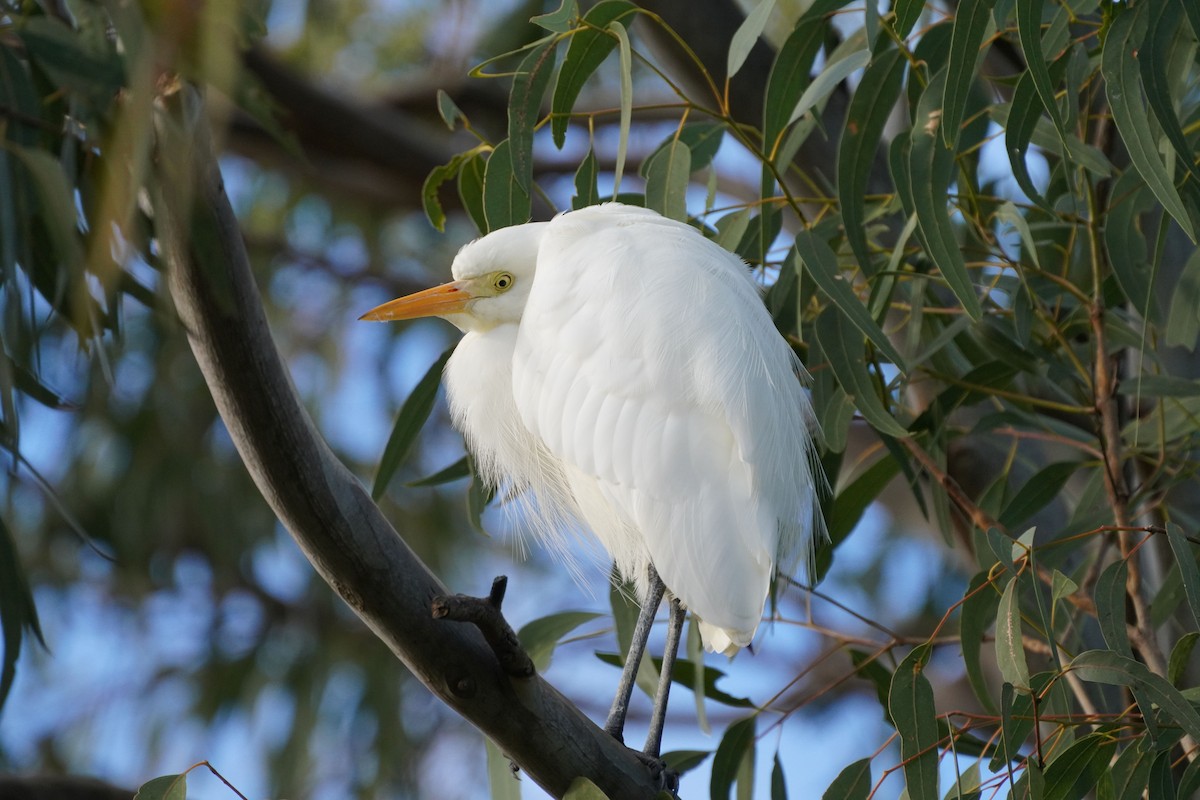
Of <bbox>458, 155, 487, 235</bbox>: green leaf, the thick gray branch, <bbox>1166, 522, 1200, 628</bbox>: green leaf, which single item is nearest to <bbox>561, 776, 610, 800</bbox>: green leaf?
the thick gray branch

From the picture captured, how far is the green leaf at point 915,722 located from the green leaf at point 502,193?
A: 24.8 inches

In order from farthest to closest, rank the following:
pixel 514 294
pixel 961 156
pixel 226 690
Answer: pixel 226 690
pixel 514 294
pixel 961 156

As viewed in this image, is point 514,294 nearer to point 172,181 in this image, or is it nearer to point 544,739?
point 544,739

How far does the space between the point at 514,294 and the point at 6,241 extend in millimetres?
693

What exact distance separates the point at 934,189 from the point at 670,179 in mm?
288

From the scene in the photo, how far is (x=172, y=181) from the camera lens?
846 mm

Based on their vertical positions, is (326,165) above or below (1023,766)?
above

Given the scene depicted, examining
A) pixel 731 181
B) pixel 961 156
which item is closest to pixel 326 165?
pixel 731 181

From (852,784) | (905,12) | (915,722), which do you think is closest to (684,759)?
(852,784)

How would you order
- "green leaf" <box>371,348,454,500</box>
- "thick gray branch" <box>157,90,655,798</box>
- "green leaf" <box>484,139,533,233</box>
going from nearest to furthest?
1. "thick gray branch" <box>157,90,655,798</box>
2. "green leaf" <box>484,139,533,233</box>
3. "green leaf" <box>371,348,454,500</box>

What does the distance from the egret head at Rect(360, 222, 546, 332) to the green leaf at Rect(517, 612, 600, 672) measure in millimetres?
368

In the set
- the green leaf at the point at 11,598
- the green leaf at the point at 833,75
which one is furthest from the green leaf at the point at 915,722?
the green leaf at the point at 11,598

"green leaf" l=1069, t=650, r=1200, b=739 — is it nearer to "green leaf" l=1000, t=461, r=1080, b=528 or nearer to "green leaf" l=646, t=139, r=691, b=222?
"green leaf" l=1000, t=461, r=1080, b=528

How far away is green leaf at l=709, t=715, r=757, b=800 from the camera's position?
5.05ft
